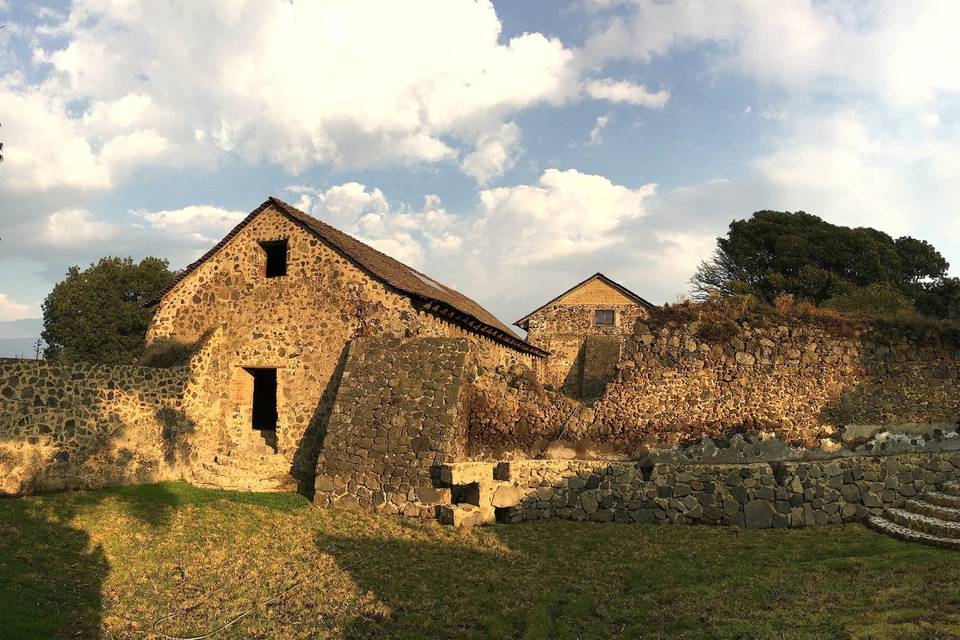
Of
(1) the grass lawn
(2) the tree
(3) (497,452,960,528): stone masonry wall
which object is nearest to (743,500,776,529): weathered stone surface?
(3) (497,452,960,528): stone masonry wall

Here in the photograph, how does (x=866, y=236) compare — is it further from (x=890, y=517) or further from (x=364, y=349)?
(x=364, y=349)

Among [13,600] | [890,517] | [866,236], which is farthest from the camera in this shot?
[866,236]

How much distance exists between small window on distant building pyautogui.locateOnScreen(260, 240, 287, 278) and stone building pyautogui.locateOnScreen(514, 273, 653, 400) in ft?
67.2

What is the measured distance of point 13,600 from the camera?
6.87 metres

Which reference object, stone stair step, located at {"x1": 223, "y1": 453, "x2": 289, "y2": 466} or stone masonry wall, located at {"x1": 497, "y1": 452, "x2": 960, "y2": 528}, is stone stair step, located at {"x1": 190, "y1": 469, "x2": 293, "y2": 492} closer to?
stone stair step, located at {"x1": 223, "y1": 453, "x2": 289, "y2": 466}

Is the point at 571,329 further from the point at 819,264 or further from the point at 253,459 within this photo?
the point at 253,459

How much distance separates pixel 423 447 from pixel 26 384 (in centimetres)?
782

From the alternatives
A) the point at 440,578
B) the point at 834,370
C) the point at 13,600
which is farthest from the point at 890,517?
the point at 13,600

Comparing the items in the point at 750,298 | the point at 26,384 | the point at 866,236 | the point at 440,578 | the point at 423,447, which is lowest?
the point at 440,578

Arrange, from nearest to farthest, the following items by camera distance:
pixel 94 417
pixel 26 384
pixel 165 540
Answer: pixel 165 540, pixel 26 384, pixel 94 417

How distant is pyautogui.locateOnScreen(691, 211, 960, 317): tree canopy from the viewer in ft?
121

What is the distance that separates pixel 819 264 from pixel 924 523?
108 feet

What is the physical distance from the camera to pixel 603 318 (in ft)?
120

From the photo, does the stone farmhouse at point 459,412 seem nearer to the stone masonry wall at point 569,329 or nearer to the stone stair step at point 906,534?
the stone stair step at point 906,534
